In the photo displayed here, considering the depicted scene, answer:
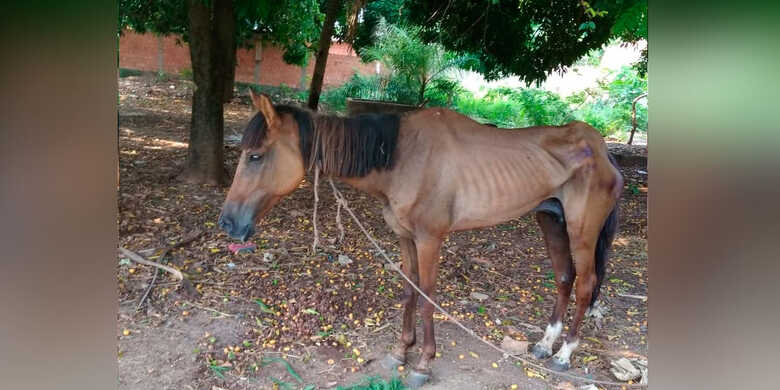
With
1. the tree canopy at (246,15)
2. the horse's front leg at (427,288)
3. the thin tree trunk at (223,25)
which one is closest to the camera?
the horse's front leg at (427,288)

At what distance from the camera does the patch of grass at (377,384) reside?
12.0ft

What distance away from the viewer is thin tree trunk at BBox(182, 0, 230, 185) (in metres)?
6.53

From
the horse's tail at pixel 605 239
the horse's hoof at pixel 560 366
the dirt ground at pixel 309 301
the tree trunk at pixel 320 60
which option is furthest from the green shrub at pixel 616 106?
the horse's hoof at pixel 560 366

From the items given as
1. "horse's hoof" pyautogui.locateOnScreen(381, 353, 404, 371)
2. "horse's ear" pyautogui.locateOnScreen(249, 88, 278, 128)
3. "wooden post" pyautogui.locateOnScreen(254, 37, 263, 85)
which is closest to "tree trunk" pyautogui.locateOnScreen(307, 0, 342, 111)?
"horse's hoof" pyautogui.locateOnScreen(381, 353, 404, 371)

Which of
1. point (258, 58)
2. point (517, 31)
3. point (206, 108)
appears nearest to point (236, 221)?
point (206, 108)

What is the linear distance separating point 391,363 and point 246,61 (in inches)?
655

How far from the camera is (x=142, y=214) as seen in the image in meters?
5.93

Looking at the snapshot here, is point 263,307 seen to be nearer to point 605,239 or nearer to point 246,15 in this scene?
point 605,239

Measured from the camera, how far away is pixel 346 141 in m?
3.46

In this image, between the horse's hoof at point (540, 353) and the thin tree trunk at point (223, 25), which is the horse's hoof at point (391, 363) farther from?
the thin tree trunk at point (223, 25)

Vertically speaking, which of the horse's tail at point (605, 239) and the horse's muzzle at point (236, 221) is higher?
the horse's muzzle at point (236, 221)

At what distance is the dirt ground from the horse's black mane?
4.91 feet

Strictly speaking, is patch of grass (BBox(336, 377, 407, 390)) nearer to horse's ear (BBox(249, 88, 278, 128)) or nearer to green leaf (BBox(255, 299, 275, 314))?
green leaf (BBox(255, 299, 275, 314))
